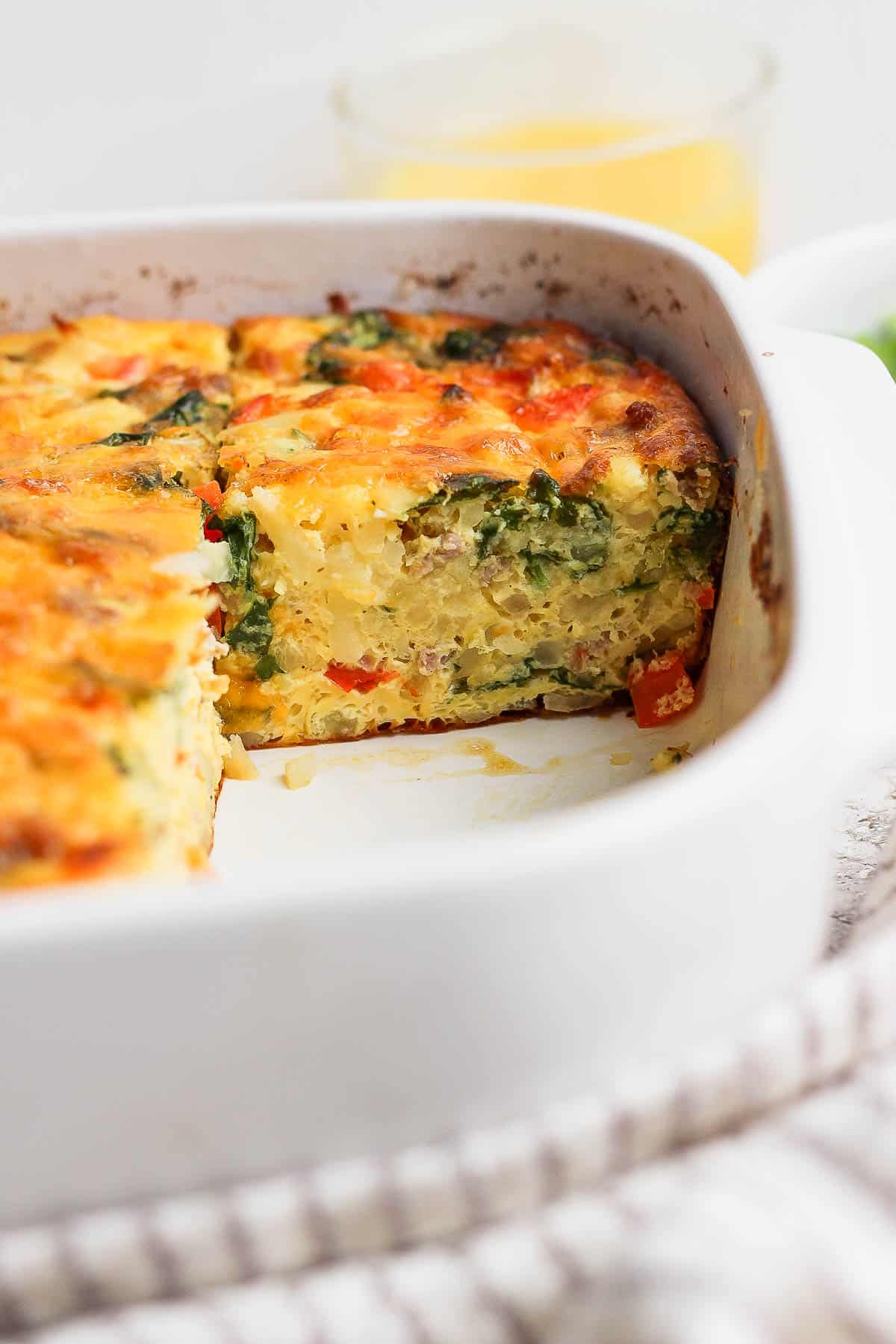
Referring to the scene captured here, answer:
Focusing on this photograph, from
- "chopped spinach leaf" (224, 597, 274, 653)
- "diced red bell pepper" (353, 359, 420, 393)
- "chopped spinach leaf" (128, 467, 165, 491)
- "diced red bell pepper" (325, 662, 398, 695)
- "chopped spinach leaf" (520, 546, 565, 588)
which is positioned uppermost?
"diced red bell pepper" (353, 359, 420, 393)

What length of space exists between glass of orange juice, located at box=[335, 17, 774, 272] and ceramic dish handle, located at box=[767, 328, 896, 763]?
1.64 m

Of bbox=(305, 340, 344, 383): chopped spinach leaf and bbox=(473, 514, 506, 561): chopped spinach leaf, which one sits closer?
bbox=(473, 514, 506, 561): chopped spinach leaf

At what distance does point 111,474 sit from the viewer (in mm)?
3018

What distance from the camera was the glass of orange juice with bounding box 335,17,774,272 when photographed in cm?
452

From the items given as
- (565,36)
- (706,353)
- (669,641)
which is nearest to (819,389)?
(706,353)

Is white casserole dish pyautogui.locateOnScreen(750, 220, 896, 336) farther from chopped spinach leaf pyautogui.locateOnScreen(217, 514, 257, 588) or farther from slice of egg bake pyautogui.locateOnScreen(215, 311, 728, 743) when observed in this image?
chopped spinach leaf pyautogui.locateOnScreen(217, 514, 257, 588)

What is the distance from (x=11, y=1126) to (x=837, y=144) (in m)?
5.37

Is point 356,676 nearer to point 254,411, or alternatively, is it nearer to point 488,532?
point 488,532

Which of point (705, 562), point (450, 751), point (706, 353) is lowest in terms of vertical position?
point (450, 751)

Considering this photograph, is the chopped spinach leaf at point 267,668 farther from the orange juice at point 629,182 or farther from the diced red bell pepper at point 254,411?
the orange juice at point 629,182

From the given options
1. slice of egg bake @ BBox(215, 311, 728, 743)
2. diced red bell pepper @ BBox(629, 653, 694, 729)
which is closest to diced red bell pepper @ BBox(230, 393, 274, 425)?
slice of egg bake @ BBox(215, 311, 728, 743)

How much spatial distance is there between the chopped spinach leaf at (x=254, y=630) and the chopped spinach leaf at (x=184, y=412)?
1.63 feet

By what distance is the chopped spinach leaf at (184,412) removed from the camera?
3311 mm

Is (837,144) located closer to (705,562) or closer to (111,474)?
(705,562)
